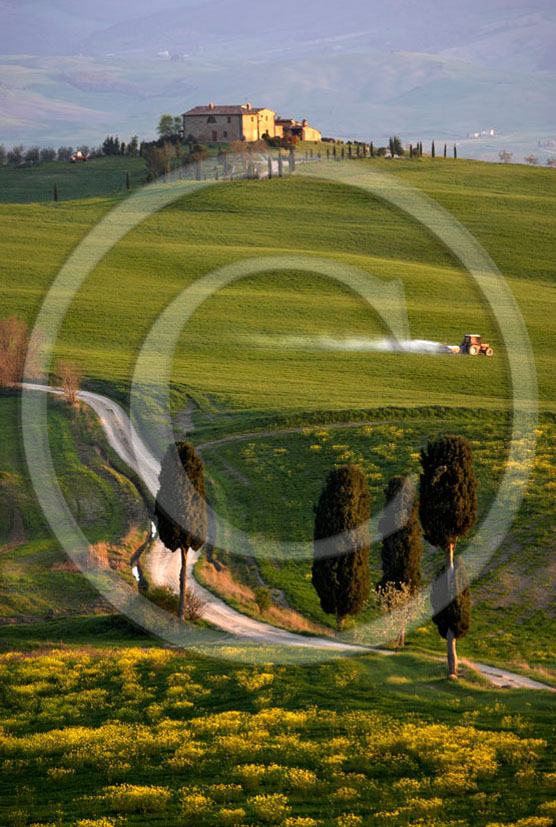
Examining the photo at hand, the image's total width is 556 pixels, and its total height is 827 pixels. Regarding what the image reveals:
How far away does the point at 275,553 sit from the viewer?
196 ft

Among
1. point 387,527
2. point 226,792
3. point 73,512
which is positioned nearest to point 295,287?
point 73,512

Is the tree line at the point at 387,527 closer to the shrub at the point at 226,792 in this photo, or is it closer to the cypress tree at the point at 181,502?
the cypress tree at the point at 181,502

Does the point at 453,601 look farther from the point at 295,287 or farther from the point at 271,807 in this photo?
the point at 295,287

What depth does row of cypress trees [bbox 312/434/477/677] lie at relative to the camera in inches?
1753

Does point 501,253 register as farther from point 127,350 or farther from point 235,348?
point 127,350

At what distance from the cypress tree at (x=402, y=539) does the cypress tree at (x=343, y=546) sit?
3.96 ft

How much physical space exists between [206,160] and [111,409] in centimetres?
12250

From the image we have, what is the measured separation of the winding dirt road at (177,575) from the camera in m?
43.0

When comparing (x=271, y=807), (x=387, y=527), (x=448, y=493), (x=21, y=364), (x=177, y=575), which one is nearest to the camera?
(x=271, y=807)

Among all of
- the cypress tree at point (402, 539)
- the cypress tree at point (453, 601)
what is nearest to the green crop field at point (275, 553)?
the cypress tree at point (453, 601)

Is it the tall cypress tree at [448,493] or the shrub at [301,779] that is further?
the tall cypress tree at [448,493]

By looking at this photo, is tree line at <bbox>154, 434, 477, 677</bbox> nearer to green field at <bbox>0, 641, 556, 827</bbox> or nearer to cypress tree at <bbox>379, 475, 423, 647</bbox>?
cypress tree at <bbox>379, 475, 423, 647</bbox>

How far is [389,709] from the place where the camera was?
37594 mm

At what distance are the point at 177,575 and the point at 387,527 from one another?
43.8 feet
